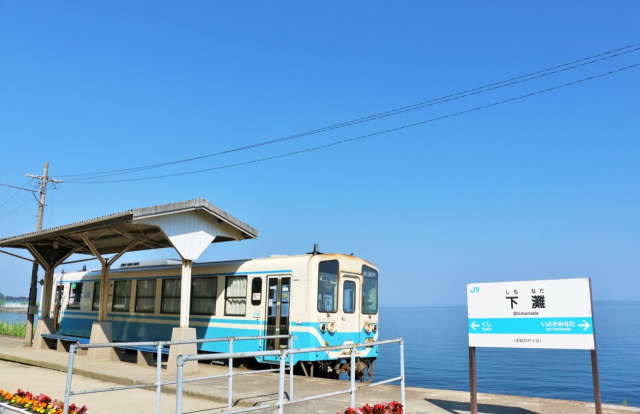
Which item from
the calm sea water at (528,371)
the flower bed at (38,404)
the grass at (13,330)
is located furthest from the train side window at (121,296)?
the calm sea water at (528,371)

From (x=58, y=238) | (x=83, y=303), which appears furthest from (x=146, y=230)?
(x=83, y=303)

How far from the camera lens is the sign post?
25.4 ft

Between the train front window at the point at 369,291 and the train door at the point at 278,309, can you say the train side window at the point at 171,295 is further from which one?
the train front window at the point at 369,291

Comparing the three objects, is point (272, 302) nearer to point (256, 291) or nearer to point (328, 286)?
point (256, 291)

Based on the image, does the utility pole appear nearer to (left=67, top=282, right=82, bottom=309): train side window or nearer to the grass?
(left=67, top=282, right=82, bottom=309): train side window

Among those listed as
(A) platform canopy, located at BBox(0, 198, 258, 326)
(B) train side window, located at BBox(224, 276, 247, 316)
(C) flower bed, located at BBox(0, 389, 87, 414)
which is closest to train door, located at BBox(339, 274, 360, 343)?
(B) train side window, located at BBox(224, 276, 247, 316)

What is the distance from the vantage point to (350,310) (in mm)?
14234

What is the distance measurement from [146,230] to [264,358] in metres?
4.83

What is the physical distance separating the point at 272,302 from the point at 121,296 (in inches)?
293

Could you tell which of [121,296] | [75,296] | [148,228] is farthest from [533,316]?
[75,296]

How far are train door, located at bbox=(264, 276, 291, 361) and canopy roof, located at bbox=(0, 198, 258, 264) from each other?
1.89m

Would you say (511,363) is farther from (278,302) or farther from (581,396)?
(278,302)

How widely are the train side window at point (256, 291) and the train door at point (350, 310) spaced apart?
6.85 ft

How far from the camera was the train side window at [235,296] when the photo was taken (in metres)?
14.8
